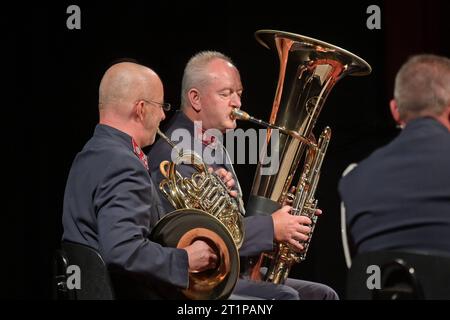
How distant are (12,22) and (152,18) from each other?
0.74 meters

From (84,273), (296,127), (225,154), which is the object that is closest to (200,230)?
(84,273)

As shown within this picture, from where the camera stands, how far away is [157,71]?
4.14 metres

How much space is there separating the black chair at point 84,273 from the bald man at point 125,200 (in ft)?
0.13

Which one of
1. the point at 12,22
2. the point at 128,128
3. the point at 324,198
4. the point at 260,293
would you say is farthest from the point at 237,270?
the point at 12,22

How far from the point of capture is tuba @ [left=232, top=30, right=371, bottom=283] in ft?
10.4

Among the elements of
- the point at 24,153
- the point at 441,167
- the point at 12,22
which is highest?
the point at 12,22

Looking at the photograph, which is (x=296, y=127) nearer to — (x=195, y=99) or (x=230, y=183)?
(x=230, y=183)

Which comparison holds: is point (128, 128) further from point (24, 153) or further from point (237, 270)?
point (24, 153)

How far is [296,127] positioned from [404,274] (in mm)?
1194

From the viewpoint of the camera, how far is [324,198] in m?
4.08

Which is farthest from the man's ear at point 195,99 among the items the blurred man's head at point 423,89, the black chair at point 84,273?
the blurred man's head at point 423,89

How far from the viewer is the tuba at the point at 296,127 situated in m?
3.18

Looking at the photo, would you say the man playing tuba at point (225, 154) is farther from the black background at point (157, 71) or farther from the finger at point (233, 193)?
the black background at point (157, 71)

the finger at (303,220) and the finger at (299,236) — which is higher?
the finger at (303,220)
